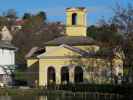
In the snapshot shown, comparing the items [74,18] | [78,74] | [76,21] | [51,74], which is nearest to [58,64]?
[51,74]

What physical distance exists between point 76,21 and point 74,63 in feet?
39.3

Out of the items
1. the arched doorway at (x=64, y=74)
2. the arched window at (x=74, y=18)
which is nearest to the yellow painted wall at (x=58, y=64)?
the arched doorway at (x=64, y=74)

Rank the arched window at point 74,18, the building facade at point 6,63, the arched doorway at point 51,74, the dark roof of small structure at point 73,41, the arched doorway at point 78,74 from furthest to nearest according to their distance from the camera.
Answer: the arched window at point 74,18
the building facade at point 6,63
the dark roof of small structure at point 73,41
the arched doorway at point 51,74
the arched doorway at point 78,74

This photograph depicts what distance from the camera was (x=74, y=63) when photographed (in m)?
84.3

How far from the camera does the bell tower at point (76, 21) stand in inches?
3693

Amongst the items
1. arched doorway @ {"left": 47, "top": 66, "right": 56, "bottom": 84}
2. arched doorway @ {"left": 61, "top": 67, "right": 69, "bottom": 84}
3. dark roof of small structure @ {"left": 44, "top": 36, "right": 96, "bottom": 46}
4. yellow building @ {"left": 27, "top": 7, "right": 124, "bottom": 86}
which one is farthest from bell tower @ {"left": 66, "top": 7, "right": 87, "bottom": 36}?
arched doorway @ {"left": 61, "top": 67, "right": 69, "bottom": 84}

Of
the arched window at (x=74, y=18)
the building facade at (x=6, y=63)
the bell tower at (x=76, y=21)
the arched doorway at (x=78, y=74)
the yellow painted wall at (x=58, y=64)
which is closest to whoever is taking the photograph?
the yellow painted wall at (x=58, y=64)

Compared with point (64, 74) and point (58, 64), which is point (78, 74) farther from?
point (58, 64)

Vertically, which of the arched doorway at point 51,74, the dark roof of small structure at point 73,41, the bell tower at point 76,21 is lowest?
the arched doorway at point 51,74

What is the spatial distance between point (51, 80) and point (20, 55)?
127 feet

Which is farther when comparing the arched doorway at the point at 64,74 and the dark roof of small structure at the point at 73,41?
the dark roof of small structure at the point at 73,41

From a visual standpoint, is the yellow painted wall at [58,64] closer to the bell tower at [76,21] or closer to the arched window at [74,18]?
the bell tower at [76,21]

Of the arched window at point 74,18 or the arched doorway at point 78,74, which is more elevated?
the arched window at point 74,18

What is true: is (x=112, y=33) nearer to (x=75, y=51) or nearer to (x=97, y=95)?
(x=97, y=95)
